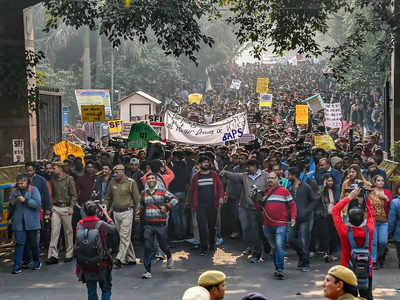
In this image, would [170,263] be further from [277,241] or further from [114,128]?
[114,128]

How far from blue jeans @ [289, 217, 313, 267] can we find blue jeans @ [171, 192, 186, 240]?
2.77 meters

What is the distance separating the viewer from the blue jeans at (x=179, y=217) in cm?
1380

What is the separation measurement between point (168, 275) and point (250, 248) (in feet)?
6.62

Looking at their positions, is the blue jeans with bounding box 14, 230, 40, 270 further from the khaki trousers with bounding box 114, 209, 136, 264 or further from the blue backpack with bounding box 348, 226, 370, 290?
the blue backpack with bounding box 348, 226, 370, 290

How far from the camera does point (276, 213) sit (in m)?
10.9

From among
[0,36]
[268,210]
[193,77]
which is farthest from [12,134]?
[193,77]

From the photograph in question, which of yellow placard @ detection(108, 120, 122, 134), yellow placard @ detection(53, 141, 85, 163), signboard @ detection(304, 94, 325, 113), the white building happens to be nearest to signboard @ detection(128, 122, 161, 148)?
yellow placard @ detection(53, 141, 85, 163)

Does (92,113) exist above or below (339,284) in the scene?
above

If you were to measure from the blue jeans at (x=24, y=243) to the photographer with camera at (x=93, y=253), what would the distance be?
3.31m

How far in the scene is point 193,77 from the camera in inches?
2601

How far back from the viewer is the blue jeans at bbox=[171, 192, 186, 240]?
13.8 metres

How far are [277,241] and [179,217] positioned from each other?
3434 mm

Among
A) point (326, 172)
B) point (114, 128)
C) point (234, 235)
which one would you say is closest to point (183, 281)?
point (326, 172)

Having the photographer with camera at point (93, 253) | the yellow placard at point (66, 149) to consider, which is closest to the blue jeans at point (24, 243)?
the photographer with camera at point (93, 253)
